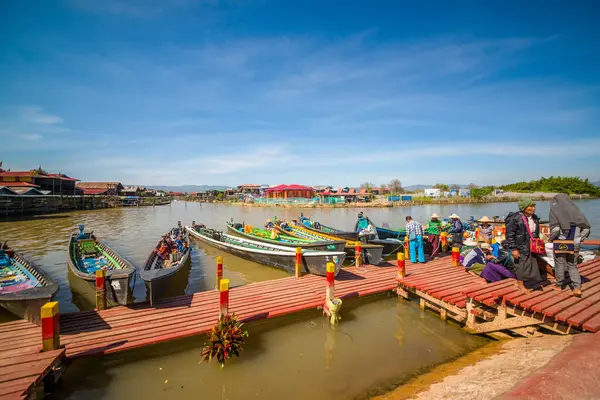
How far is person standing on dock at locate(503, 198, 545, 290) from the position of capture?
578cm

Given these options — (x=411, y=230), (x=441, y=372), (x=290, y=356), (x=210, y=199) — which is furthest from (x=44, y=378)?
(x=210, y=199)

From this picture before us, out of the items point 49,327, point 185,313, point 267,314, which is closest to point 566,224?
point 267,314

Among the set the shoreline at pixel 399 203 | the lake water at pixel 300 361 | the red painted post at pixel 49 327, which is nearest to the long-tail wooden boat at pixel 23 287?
the lake water at pixel 300 361

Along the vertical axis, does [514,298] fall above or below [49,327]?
above

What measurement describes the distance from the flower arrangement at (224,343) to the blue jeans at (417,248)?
8.03m

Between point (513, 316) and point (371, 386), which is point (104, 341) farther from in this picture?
point (513, 316)

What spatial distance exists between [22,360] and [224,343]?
347cm

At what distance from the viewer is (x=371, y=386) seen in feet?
17.6

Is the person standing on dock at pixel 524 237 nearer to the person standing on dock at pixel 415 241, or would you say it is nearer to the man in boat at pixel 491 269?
the man in boat at pixel 491 269

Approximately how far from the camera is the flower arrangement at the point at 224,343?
5.98 m

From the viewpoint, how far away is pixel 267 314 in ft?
25.0

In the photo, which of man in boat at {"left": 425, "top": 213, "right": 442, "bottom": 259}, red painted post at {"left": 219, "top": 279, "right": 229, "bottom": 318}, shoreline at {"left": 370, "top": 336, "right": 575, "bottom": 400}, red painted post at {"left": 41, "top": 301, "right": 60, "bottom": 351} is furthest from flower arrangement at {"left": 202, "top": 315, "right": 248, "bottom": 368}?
man in boat at {"left": 425, "top": 213, "right": 442, "bottom": 259}

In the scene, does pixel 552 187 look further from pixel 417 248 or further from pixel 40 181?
pixel 40 181

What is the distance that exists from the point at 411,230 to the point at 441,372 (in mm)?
6141
